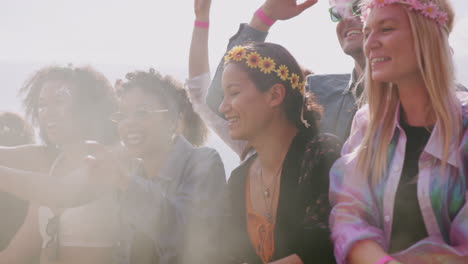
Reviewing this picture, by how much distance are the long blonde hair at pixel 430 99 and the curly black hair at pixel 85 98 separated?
225 cm

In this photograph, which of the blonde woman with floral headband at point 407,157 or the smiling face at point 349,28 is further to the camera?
the smiling face at point 349,28

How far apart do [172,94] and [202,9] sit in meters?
0.69

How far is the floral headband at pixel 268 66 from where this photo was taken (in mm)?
2877

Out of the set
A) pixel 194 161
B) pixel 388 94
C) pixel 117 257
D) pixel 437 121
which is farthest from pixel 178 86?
pixel 437 121

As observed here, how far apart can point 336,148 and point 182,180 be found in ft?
3.67

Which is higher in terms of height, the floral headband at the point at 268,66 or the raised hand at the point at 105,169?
the floral headband at the point at 268,66

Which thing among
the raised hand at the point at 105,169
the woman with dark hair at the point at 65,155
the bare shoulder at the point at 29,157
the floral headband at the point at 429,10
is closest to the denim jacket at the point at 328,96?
the raised hand at the point at 105,169

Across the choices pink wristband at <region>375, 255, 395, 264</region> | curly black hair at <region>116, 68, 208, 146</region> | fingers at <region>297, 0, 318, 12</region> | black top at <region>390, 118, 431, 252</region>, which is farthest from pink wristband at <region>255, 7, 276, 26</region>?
pink wristband at <region>375, 255, 395, 264</region>

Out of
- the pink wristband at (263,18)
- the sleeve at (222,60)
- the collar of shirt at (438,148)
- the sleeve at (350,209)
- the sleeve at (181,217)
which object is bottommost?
the sleeve at (181,217)

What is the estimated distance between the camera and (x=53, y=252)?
342cm

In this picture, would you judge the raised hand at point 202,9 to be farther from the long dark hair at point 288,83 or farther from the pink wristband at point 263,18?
the long dark hair at point 288,83

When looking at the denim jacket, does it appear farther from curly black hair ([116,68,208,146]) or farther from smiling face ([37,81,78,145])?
smiling face ([37,81,78,145])

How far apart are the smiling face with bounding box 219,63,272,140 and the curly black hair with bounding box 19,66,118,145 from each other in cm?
143

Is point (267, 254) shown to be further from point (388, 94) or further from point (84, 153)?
point (84, 153)
